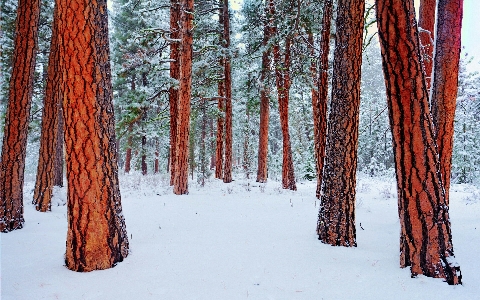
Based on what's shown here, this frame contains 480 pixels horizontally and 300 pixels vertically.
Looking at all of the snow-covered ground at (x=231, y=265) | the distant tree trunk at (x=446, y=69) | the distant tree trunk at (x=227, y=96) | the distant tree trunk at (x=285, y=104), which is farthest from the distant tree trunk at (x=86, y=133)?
the distant tree trunk at (x=227, y=96)

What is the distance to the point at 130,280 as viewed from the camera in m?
2.95

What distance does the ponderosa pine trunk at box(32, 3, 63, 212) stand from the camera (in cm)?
695

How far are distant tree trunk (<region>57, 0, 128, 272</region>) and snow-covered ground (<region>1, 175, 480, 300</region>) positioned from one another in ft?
0.99

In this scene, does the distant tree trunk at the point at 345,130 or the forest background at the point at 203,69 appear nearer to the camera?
the distant tree trunk at the point at 345,130

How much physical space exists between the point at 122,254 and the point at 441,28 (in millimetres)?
5494

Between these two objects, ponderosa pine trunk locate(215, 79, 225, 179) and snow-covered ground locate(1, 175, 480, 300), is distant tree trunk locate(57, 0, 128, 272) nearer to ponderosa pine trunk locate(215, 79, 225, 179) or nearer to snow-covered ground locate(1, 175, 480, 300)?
snow-covered ground locate(1, 175, 480, 300)

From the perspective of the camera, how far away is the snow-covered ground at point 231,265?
2676 millimetres

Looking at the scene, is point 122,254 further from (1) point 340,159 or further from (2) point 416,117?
(2) point 416,117

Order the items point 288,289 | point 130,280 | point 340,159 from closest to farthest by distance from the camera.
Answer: point 288,289
point 130,280
point 340,159

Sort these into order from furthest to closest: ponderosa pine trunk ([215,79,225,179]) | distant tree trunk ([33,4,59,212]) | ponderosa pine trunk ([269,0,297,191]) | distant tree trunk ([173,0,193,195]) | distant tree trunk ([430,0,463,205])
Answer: ponderosa pine trunk ([215,79,225,179]) → ponderosa pine trunk ([269,0,297,191]) → distant tree trunk ([173,0,193,195]) → distant tree trunk ([33,4,59,212]) → distant tree trunk ([430,0,463,205])

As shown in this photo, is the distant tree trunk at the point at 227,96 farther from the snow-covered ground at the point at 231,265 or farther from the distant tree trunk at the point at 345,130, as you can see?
the distant tree trunk at the point at 345,130

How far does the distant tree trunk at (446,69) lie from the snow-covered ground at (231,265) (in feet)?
5.61

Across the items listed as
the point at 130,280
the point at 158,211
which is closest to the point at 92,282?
the point at 130,280

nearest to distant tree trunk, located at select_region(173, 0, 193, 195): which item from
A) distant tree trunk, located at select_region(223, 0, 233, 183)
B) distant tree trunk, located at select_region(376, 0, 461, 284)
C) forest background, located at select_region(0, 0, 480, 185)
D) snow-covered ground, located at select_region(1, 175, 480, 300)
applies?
forest background, located at select_region(0, 0, 480, 185)
